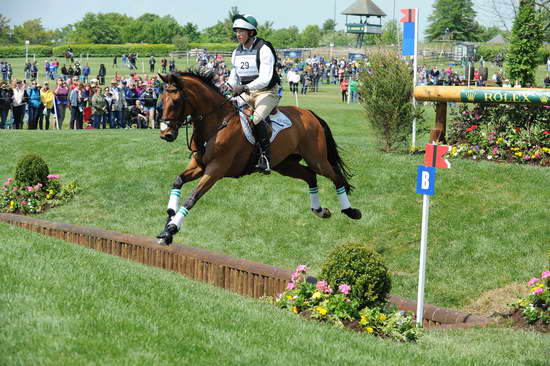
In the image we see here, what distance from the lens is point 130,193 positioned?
58.5 ft

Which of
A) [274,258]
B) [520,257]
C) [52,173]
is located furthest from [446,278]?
[52,173]

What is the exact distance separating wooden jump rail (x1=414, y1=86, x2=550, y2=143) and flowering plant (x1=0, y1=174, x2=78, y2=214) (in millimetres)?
8424

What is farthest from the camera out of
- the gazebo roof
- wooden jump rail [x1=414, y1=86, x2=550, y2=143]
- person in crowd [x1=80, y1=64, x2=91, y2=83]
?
the gazebo roof

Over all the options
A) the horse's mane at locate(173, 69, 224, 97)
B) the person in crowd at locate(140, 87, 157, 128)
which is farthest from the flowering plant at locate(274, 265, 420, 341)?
the person in crowd at locate(140, 87, 157, 128)

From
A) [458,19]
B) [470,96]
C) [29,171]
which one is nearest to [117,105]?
[29,171]

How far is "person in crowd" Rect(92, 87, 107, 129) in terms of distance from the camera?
→ 28000 mm

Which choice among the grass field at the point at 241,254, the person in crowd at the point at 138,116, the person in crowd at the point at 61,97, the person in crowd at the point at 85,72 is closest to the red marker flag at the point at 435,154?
the grass field at the point at 241,254

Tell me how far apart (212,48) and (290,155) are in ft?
291

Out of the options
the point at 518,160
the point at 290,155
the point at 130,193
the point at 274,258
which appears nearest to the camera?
the point at 290,155

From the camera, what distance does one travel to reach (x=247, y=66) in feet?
35.7

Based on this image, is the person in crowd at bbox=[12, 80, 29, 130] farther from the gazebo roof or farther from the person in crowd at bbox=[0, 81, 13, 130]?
the gazebo roof

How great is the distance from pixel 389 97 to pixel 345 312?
10237 mm

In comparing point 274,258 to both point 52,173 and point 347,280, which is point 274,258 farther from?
point 52,173

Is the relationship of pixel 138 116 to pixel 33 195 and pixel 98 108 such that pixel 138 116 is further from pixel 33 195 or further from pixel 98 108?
pixel 33 195
